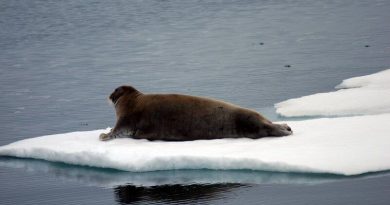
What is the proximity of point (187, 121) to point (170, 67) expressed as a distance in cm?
585

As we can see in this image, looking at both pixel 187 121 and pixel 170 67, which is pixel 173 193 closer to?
pixel 187 121

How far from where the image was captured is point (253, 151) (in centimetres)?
883

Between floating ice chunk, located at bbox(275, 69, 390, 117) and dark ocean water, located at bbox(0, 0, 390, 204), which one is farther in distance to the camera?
floating ice chunk, located at bbox(275, 69, 390, 117)

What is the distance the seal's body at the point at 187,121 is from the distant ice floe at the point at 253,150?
0.15 meters

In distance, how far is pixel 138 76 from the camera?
49.3ft

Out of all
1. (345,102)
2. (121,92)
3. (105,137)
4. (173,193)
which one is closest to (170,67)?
(345,102)

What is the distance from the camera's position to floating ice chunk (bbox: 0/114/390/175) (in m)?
8.38

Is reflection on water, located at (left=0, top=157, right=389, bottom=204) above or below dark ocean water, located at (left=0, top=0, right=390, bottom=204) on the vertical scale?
below

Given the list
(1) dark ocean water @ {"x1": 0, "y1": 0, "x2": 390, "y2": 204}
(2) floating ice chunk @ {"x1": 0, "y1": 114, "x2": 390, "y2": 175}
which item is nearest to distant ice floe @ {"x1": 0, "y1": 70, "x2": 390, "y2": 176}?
(2) floating ice chunk @ {"x1": 0, "y1": 114, "x2": 390, "y2": 175}

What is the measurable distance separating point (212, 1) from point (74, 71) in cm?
919

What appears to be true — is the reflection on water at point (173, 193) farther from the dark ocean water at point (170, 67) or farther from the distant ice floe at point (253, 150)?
the distant ice floe at point (253, 150)

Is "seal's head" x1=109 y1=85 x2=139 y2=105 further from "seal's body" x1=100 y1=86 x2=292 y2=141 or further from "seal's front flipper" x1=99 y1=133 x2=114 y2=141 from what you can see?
"seal's front flipper" x1=99 y1=133 x2=114 y2=141

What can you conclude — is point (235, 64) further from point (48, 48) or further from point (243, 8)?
point (243, 8)

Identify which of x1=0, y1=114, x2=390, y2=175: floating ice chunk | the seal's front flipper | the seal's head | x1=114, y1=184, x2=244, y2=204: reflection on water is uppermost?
the seal's head
